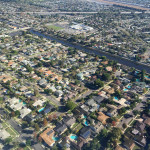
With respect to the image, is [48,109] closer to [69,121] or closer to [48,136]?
[69,121]

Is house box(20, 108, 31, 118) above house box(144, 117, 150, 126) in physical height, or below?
above

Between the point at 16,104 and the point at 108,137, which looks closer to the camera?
the point at 108,137

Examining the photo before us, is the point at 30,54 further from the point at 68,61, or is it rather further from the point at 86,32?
the point at 86,32

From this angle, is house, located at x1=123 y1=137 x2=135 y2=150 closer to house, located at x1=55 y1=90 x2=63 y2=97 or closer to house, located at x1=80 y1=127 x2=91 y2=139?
house, located at x1=80 y1=127 x2=91 y2=139

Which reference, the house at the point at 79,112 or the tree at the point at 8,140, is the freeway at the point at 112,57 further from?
the tree at the point at 8,140

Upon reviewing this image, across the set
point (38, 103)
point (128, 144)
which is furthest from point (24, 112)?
point (128, 144)

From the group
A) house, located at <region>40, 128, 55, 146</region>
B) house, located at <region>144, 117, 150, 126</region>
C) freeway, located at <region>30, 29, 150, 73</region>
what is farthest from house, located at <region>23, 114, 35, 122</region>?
freeway, located at <region>30, 29, 150, 73</region>

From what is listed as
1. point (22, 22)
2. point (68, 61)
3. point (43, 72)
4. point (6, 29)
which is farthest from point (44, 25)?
point (43, 72)
